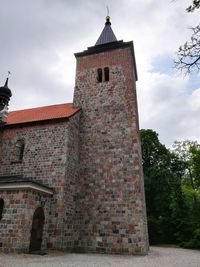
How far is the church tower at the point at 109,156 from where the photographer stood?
11727 mm

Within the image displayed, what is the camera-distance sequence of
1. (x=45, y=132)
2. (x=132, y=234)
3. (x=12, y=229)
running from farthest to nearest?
1. (x=45, y=132)
2. (x=132, y=234)
3. (x=12, y=229)

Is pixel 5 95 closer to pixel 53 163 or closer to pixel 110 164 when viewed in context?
pixel 53 163

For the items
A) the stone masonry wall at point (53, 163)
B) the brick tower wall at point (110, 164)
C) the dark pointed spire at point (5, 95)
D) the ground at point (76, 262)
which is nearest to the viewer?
the ground at point (76, 262)

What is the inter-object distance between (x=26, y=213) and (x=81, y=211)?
3637 mm

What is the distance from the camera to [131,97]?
15.0 metres

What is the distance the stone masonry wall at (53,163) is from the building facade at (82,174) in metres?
0.05

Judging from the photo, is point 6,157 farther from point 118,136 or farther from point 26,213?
point 118,136

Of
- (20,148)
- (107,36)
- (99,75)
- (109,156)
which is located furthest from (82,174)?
(107,36)

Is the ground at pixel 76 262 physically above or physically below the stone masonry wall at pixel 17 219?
below

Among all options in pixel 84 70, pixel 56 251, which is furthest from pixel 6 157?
pixel 84 70

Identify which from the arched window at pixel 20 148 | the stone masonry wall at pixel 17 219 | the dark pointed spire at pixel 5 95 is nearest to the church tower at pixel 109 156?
the stone masonry wall at pixel 17 219

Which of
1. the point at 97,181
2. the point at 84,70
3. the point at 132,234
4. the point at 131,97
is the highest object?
the point at 84,70

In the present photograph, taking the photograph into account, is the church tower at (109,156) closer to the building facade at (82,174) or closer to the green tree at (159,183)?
the building facade at (82,174)

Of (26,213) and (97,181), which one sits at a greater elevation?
(97,181)
